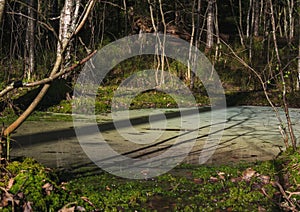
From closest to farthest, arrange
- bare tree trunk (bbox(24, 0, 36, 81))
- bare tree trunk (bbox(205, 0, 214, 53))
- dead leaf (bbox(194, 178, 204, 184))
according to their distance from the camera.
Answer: dead leaf (bbox(194, 178, 204, 184)) < bare tree trunk (bbox(24, 0, 36, 81)) < bare tree trunk (bbox(205, 0, 214, 53))

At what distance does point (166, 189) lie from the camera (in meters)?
5.26

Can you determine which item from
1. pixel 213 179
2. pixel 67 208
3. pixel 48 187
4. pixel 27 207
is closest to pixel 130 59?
pixel 213 179

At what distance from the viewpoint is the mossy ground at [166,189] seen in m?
3.90

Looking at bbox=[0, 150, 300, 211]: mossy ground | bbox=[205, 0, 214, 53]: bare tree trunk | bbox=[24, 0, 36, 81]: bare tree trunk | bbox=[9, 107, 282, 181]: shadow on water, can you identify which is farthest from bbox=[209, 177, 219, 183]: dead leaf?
bbox=[205, 0, 214, 53]: bare tree trunk

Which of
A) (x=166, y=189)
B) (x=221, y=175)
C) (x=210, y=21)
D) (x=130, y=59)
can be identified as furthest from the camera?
(x=210, y=21)

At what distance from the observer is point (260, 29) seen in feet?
90.1

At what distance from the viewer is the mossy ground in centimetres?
390

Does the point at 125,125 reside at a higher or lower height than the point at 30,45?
lower

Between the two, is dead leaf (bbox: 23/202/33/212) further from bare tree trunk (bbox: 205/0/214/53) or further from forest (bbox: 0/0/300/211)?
bare tree trunk (bbox: 205/0/214/53)

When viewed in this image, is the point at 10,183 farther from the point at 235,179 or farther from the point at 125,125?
the point at 125,125

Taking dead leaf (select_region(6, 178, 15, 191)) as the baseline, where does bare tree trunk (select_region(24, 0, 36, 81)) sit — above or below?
above

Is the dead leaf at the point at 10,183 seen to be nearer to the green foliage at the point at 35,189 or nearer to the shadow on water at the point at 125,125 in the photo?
the green foliage at the point at 35,189

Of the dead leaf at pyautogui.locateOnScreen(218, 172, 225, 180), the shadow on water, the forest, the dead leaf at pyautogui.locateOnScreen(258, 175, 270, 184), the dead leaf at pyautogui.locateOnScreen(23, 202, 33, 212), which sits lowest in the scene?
the dead leaf at pyautogui.locateOnScreen(258, 175, 270, 184)

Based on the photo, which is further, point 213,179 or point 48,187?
point 213,179
